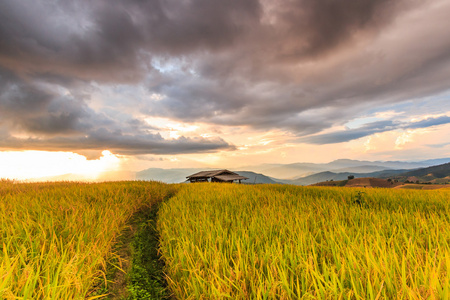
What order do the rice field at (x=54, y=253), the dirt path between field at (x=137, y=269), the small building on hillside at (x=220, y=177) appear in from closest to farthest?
the rice field at (x=54, y=253) < the dirt path between field at (x=137, y=269) < the small building on hillside at (x=220, y=177)

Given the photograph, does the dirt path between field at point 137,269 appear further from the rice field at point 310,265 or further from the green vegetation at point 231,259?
the rice field at point 310,265

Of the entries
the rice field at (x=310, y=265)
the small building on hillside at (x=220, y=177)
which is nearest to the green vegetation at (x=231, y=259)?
the rice field at (x=310, y=265)

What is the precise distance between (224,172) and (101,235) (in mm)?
31380

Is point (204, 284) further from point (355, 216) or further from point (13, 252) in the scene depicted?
point (355, 216)

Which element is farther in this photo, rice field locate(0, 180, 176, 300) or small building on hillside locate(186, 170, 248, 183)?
small building on hillside locate(186, 170, 248, 183)

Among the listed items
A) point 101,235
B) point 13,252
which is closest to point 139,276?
point 101,235

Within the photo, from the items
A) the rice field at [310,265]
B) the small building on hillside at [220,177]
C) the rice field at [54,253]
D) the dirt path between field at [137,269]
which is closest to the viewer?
the rice field at [310,265]

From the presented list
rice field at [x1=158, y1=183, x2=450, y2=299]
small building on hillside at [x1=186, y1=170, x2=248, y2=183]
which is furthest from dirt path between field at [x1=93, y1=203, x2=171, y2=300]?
small building on hillside at [x1=186, y1=170, x2=248, y2=183]

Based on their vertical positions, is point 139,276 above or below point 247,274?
below

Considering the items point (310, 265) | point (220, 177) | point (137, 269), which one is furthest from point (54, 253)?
point (220, 177)

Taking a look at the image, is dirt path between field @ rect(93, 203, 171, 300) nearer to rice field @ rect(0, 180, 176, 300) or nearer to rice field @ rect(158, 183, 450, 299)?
rice field @ rect(0, 180, 176, 300)

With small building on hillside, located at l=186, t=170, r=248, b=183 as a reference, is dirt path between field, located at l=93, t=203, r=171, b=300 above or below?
below

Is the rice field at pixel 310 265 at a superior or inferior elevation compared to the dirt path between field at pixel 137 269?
superior

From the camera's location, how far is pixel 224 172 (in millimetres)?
34844
